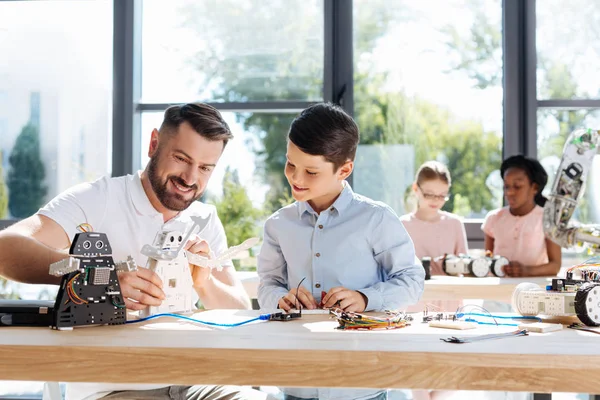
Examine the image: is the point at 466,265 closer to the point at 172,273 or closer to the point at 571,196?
the point at 571,196

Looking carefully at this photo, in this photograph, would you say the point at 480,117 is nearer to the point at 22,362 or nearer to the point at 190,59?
the point at 190,59

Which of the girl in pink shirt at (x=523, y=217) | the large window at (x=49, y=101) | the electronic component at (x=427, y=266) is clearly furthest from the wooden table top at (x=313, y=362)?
the large window at (x=49, y=101)

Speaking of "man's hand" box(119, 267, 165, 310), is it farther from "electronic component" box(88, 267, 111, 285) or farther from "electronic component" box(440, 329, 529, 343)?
"electronic component" box(440, 329, 529, 343)

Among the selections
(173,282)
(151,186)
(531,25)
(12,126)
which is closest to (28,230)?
(151,186)

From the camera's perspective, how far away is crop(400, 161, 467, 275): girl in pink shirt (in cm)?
407

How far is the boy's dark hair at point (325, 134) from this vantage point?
2055 mm

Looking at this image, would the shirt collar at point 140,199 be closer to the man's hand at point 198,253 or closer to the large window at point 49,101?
the man's hand at point 198,253

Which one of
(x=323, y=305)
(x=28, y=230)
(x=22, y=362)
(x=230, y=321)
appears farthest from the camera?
(x=28, y=230)

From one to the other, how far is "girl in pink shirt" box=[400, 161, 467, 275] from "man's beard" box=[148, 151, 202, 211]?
2.13 m

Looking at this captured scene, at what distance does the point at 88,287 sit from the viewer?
1.49 m

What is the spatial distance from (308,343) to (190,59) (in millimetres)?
3649

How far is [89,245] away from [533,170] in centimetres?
305

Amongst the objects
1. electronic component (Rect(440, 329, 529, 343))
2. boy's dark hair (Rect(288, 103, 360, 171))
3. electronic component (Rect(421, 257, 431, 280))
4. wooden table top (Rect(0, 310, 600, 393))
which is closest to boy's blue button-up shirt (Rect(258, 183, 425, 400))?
boy's dark hair (Rect(288, 103, 360, 171))

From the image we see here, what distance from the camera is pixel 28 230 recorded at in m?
1.98
